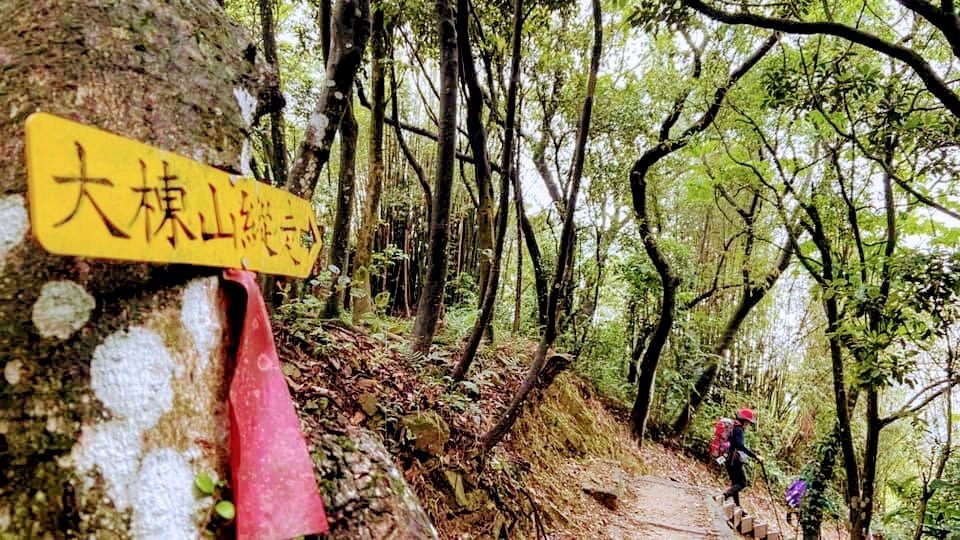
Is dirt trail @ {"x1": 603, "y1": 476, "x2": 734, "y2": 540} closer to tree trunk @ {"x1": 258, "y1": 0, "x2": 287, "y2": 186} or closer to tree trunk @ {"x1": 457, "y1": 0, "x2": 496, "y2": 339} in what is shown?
tree trunk @ {"x1": 457, "y1": 0, "x2": 496, "y2": 339}

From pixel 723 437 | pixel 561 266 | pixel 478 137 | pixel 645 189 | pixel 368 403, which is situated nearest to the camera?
pixel 368 403

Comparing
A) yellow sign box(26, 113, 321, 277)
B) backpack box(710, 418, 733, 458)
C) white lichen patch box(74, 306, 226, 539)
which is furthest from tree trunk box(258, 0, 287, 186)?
backpack box(710, 418, 733, 458)

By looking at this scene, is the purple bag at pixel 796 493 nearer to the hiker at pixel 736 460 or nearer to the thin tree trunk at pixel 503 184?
the hiker at pixel 736 460

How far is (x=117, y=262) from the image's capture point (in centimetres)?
90

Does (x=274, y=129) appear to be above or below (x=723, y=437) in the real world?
above

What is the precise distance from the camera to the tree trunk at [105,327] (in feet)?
2.57

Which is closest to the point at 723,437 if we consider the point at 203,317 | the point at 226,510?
the point at 226,510

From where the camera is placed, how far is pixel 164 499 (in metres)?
0.87

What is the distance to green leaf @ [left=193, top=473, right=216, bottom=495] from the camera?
3.05 feet

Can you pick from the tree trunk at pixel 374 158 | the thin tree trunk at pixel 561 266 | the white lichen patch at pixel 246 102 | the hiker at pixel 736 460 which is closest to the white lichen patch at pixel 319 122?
the white lichen patch at pixel 246 102

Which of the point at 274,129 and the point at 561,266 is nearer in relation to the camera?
the point at 561,266

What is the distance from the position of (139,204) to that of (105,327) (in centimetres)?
23

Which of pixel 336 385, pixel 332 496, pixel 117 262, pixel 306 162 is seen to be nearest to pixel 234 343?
pixel 117 262

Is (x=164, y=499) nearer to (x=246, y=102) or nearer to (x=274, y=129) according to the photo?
(x=246, y=102)
